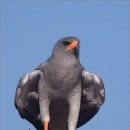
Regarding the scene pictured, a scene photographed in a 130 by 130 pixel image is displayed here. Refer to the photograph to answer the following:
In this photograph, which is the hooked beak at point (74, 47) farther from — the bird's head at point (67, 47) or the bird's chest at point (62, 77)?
the bird's chest at point (62, 77)

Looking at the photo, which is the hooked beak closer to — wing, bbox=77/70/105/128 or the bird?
the bird

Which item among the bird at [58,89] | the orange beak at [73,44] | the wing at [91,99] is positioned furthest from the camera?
the wing at [91,99]

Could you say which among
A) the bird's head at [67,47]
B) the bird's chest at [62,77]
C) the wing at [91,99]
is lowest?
the wing at [91,99]

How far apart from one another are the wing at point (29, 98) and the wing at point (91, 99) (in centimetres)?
101

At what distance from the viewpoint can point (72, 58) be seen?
16.2 meters

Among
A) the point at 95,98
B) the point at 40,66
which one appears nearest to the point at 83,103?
the point at 95,98

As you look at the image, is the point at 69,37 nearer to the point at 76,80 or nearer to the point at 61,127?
the point at 76,80

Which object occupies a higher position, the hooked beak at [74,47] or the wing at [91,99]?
the hooked beak at [74,47]

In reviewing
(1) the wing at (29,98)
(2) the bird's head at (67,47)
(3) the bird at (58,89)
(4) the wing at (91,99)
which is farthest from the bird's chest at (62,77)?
(4) the wing at (91,99)

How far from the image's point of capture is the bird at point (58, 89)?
1619cm

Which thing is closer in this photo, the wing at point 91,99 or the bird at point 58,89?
the bird at point 58,89

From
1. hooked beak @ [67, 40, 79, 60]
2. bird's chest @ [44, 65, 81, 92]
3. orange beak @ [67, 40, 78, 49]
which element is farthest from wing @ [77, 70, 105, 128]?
orange beak @ [67, 40, 78, 49]

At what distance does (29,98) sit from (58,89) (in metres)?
0.79

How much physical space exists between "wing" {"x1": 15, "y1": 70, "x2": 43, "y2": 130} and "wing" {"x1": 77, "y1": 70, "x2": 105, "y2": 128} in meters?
1.01
